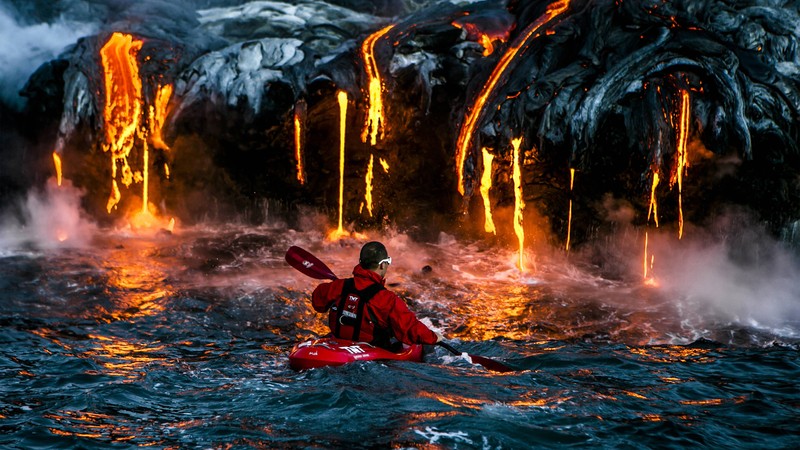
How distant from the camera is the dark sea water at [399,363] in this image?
5070 millimetres

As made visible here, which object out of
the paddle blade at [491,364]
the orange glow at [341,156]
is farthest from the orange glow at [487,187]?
the paddle blade at [491,364]

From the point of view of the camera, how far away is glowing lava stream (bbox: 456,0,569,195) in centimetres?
1145

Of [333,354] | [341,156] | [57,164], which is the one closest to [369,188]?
[341,156]

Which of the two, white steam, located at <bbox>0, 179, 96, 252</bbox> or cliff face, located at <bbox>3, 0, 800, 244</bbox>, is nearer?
cliff face, located at <bbox>3, 0, 800, 244</bbox>

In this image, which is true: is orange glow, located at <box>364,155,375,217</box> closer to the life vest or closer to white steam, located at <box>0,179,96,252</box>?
white steam, located at <box>0,179,96,252</box>

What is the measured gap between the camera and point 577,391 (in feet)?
19.8

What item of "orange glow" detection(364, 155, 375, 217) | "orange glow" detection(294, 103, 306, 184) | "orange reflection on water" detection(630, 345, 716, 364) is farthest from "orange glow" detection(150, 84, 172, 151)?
"orange reflection on water" detection(630, 345, 716, 364)

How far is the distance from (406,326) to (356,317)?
1.42 feet

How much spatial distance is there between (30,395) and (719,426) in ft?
16.7

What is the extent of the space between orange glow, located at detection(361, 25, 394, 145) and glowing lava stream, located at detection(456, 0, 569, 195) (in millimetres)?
1559

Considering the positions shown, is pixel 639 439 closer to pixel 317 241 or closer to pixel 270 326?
pixel 270 326

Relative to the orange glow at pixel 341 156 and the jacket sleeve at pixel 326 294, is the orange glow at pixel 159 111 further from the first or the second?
the jacket sleeve at pixel 326 294

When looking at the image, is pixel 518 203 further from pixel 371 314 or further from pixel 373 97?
pixel 371 314

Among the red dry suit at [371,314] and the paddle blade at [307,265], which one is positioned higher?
the paddle blade at [307,265]
